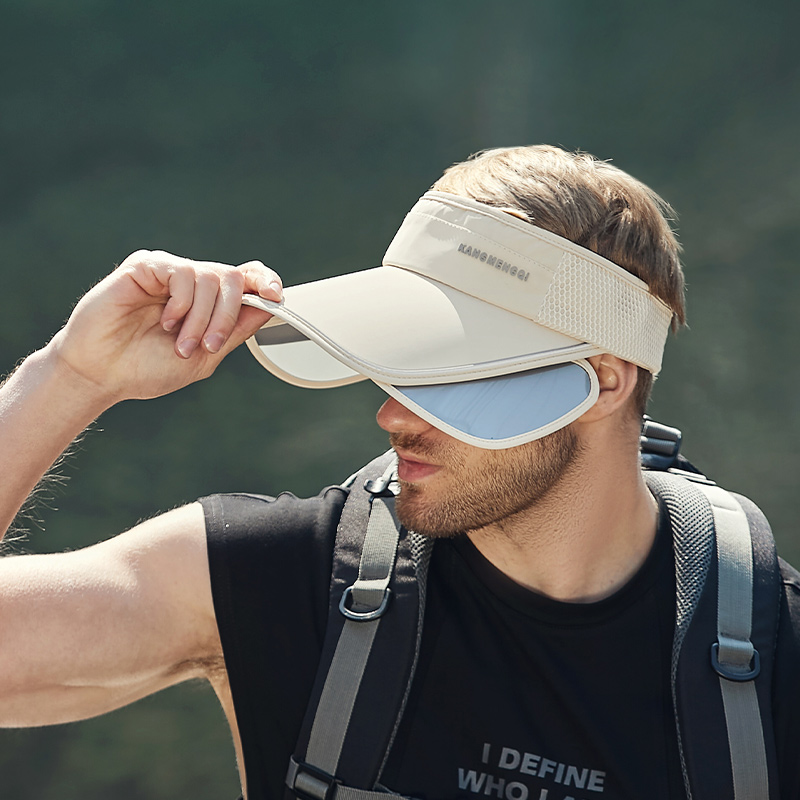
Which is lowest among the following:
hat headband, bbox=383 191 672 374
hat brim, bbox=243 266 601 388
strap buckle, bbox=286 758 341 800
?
strap buckle, bbox=286 758 341 800

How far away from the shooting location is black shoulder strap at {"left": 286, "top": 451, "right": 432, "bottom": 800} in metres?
1.29

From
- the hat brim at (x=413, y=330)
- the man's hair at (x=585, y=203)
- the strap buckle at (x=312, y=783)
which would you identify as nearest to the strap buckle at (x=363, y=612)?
the strap buckle at (x=312, y=783)

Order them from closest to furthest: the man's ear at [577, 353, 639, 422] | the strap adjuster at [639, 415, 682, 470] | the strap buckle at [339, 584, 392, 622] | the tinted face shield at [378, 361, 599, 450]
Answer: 1. the tinted face shield at [378, 361, 599, 450]
2. the strap buckle at [339, 584, 392, 622]
3. the man's ear at [577, 353, 639, 422]
4. the strap adjuster at [639, 415, 682, 470]

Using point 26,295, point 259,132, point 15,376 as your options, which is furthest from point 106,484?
point 15,376

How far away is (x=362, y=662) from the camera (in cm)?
132

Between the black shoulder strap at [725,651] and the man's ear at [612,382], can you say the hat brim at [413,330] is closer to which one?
the man's ear at [612,382]

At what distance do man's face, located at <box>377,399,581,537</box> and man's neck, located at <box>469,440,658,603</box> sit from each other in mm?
79

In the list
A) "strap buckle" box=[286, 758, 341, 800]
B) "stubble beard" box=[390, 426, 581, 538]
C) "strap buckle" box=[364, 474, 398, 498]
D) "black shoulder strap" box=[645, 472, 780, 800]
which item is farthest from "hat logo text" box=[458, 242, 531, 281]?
"strap buckle" box=[286, 758, 341, 800]

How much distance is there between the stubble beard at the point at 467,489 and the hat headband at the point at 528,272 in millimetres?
197

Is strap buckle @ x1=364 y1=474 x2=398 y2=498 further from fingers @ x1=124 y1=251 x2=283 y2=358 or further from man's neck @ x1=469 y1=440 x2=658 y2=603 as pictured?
fingers @ x1=124 y1=251 x2=283 y2=358

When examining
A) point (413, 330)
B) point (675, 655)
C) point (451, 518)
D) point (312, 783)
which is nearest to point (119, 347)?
point (413, 330)

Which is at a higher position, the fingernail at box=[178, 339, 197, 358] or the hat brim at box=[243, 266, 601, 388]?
the hat brim at box=[243, 266, 601, 388]

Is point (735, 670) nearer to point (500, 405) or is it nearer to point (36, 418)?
point (500, 405)

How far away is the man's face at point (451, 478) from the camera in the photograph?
4.54 feet
